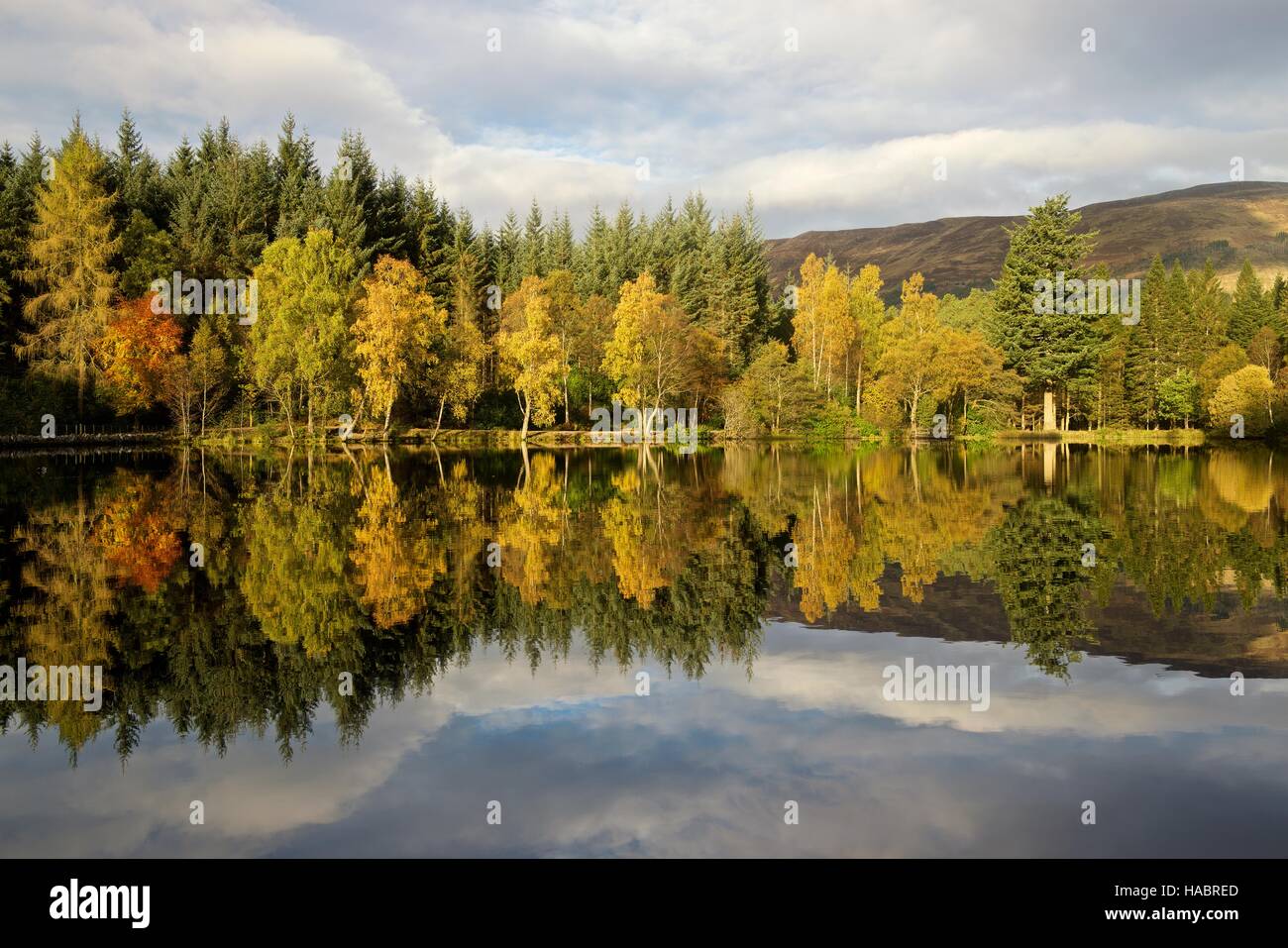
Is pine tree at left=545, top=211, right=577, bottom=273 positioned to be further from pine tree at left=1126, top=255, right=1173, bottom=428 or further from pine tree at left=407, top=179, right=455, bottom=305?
pine tree at left=1126, top=255, right=1173, bottom=428

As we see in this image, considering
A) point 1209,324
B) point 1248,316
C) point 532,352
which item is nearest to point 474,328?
point 532,352

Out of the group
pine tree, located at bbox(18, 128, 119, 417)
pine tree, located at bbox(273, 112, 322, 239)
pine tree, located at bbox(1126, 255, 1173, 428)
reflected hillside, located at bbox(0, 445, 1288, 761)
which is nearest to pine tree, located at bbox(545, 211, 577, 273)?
pine tree, located at bbox(273, 112, 322, 239)

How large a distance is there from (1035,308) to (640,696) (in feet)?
237

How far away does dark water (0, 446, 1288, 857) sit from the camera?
5.88 meters

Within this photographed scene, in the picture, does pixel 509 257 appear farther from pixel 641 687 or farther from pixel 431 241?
pixel 641 687

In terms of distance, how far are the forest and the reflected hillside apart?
99.1 feet

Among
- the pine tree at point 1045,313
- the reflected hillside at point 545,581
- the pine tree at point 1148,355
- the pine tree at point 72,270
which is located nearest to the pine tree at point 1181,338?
the pine tree at point 1148,355

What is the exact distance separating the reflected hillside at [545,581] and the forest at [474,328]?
30199mm

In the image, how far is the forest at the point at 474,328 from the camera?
184ft

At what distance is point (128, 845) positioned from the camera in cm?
561

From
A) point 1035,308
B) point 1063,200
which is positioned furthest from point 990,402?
point 1063,200
